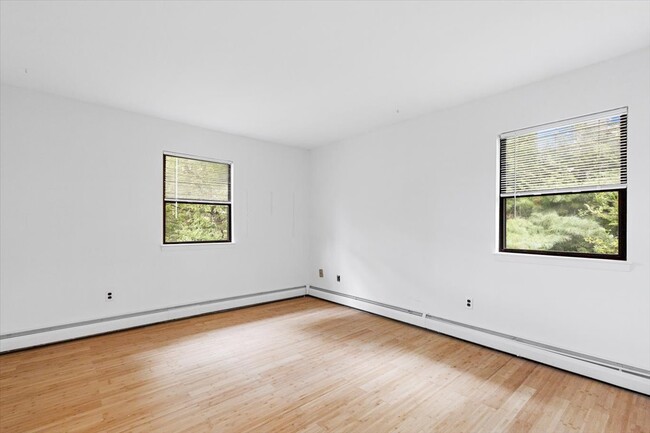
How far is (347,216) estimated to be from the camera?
5188 mm

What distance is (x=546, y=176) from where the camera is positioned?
3.10 m

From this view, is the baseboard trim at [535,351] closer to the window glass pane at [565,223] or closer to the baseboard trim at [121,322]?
the window glass pane at [565,223]

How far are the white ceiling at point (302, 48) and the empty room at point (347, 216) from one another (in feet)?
0.07

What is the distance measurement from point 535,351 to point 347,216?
9.82 ft

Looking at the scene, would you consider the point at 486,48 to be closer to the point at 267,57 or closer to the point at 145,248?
the point at 267,57

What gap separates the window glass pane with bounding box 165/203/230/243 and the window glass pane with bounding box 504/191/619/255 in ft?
12.6

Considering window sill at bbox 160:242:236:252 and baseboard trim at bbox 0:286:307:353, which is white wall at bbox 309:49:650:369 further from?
window sill at bbox 160:242:236:252

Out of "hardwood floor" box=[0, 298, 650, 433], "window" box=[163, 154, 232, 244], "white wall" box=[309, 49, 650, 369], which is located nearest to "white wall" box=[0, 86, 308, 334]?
"window" box=[163, 154, 232, 244]

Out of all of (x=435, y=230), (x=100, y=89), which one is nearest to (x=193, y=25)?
(x=100, y=89)

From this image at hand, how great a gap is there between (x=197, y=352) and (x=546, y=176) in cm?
390

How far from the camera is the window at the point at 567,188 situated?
8.91 ft

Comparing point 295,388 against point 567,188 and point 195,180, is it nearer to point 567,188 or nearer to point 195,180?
point 567,188

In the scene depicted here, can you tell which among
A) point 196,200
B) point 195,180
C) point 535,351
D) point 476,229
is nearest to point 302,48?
point 476,229

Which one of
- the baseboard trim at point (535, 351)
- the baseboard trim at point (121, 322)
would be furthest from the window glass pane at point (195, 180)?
the baseboard trim at point (535, 351)
